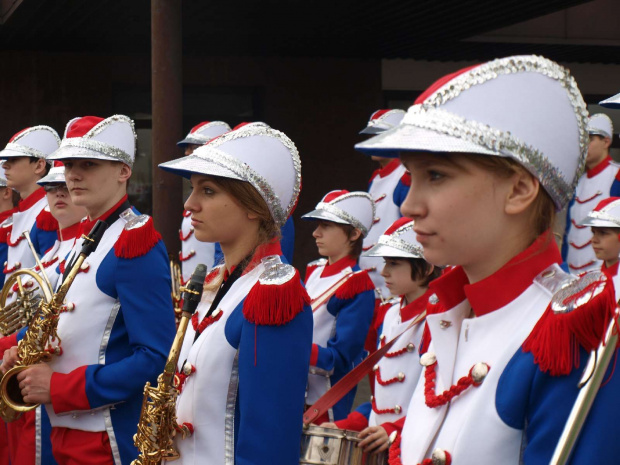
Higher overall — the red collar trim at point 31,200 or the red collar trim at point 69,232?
the red collar trim at point 69,232

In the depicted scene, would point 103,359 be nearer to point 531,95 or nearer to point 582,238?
point 531,95

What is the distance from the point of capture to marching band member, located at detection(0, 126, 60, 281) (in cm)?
659

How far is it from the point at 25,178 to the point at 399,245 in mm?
3246

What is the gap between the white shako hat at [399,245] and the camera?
491 cm

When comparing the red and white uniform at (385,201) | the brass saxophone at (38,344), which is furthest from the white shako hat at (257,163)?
the red and white uniform at (385,201)

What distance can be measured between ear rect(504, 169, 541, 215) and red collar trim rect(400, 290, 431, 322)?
289 centimetres

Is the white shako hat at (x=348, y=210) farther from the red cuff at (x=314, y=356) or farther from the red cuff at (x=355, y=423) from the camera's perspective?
the red cuff at (x=355, y=423)

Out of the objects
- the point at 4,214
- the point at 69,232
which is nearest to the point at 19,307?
the point at 69,232

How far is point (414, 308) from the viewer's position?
4.70 meters

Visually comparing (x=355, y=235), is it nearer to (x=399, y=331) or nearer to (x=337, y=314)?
(x=337, y=314)

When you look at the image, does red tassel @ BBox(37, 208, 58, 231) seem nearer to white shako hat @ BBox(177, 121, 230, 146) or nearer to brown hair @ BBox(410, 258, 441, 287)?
white shako hat @ BBox(177, 121, 230, 146)

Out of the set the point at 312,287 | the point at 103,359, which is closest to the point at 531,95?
the point at 103,359

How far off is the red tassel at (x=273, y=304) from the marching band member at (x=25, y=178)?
4.12m

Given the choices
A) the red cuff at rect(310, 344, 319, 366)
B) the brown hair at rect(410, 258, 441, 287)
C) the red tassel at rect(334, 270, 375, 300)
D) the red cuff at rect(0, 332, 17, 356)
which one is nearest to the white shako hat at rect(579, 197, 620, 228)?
the red tassel at rect(334, 270, 375, 300)
